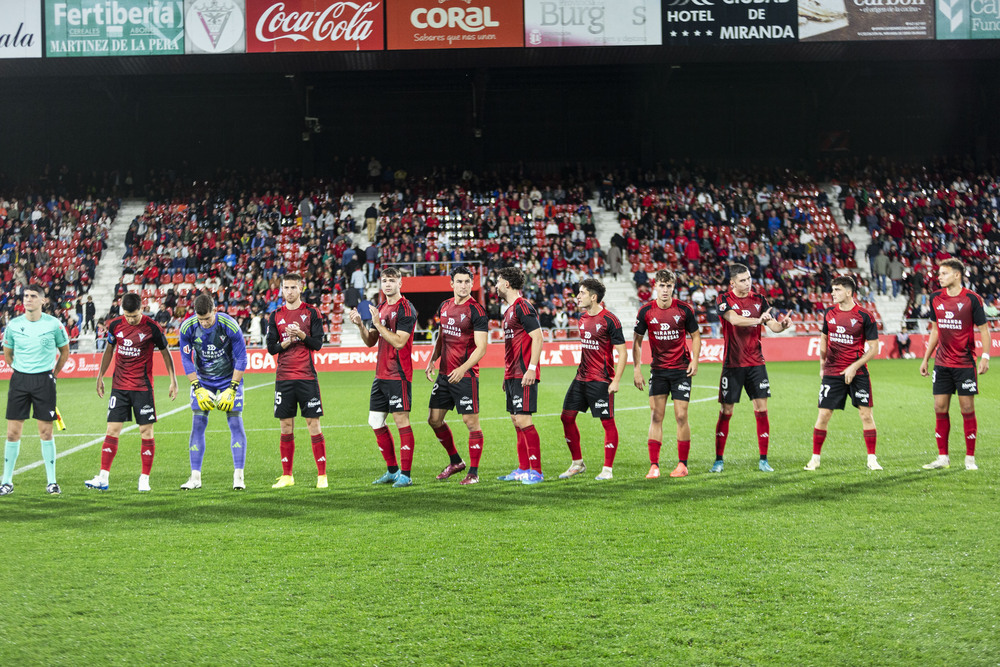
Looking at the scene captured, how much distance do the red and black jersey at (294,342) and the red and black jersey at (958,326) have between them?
Answer: 256 inches

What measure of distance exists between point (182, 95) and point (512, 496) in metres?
35.7

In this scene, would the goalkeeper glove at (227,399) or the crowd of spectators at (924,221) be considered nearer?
the goalkeeper glove at (227,399)

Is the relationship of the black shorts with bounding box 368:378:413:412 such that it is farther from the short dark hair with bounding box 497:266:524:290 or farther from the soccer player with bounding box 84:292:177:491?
the soccer player with bounding box 84:292:177:491

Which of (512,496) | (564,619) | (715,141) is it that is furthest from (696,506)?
(715,141)

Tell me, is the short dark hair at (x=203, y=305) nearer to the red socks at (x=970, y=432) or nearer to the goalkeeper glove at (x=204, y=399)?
the goalkeeper glove at (x=204, y=399)

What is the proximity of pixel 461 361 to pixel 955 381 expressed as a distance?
5201mm

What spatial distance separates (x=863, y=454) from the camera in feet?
34.9

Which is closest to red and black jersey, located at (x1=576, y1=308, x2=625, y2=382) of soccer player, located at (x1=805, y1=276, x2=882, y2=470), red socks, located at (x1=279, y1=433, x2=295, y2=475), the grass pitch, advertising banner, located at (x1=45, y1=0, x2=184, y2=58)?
the grass pitch

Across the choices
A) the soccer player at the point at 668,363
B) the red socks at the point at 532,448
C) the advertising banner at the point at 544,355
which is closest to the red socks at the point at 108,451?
the red socks at the point at 532,448

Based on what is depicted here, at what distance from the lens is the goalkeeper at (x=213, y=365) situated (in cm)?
926

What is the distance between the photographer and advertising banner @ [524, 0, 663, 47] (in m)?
30.0

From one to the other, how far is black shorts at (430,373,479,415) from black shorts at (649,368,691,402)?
1.84 meters

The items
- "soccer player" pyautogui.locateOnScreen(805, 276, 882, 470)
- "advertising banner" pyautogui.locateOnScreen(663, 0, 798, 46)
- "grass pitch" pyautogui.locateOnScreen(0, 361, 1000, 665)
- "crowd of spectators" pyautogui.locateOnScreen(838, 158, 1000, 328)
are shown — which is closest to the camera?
"grass pitch" pyautogui.locateOnScreen(0, 361, 1000, 665)

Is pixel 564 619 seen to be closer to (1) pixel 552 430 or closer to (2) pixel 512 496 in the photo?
(2) pixel 512 496
